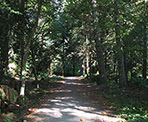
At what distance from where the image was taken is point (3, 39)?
30.6ft

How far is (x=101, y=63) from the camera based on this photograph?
13.1 m

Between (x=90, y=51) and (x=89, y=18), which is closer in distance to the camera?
(x=89, y=18)

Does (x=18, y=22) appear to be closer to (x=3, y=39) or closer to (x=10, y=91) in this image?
(x=3, y=39)

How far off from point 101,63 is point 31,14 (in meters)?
7.41

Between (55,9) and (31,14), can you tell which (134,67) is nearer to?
(55,9)

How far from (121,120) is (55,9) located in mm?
7930

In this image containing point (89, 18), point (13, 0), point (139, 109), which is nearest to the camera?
point (139, 109)

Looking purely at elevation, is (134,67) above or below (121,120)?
above

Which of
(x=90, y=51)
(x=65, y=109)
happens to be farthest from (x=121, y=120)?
(x=90, y=51)

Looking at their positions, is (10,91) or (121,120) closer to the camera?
(121,120)

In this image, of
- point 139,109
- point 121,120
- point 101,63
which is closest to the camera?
point 121,120

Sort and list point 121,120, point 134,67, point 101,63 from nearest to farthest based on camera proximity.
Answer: point 121,120 → point 101,63 → point 134,67

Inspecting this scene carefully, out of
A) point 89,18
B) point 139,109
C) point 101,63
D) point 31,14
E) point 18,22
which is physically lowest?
point 139,109

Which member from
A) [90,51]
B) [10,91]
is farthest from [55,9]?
[90,51]
